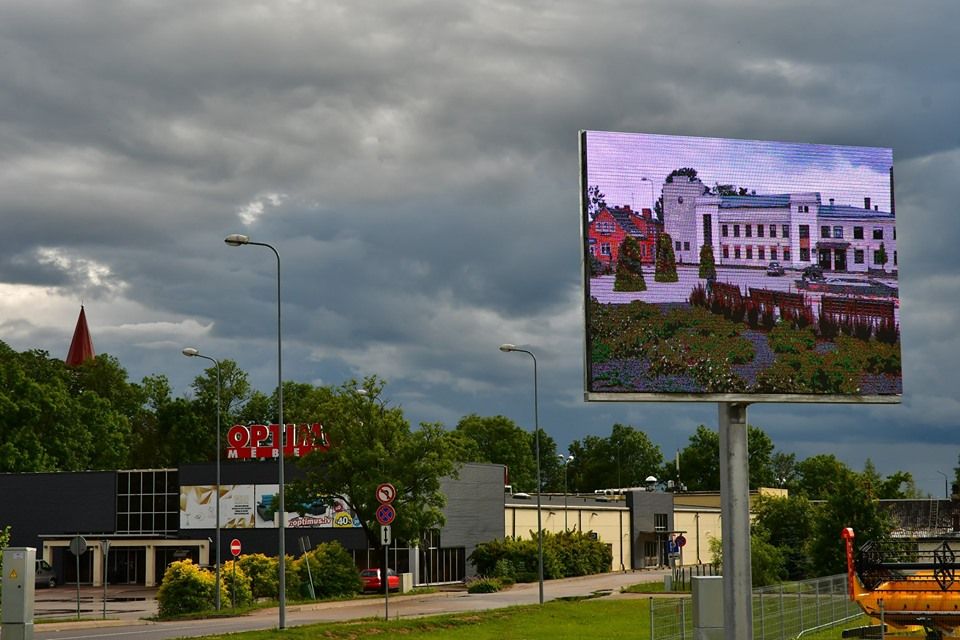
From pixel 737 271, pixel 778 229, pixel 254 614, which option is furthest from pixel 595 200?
pixel 254 614

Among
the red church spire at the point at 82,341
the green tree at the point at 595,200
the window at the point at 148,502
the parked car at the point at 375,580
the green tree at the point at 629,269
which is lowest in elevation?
the parked car at the point at 375,580

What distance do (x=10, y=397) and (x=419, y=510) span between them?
163ft

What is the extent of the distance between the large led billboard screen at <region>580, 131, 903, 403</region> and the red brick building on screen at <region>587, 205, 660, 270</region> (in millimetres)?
25

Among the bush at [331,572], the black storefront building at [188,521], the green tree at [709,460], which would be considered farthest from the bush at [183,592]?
the green tree at [709,460]

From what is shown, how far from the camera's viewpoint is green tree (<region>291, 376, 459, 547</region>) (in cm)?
5934

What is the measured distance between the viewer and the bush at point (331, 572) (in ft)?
184

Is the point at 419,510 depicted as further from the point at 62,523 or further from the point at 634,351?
the point at 634,351

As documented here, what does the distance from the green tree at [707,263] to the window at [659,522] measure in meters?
75.1

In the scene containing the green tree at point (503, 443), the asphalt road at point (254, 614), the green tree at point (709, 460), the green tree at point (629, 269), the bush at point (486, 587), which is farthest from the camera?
the green tree at point (709, 460)

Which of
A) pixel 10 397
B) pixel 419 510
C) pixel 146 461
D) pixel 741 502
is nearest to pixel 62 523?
pixel 10 397

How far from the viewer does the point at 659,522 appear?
96125mm

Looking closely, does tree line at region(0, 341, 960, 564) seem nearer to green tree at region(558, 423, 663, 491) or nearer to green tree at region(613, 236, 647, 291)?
green tree at region(558, 423, 663, 491)

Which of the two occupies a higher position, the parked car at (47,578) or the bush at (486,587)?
the bush at (486,587)

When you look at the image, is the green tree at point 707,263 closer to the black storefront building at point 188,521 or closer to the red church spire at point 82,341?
the black storefront building at point 188,521
